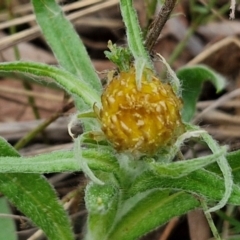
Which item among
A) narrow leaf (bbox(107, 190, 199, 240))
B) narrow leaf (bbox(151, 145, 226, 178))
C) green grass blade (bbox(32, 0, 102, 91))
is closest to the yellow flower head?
narrow leaf (bbox(151, 145, 226, 178))

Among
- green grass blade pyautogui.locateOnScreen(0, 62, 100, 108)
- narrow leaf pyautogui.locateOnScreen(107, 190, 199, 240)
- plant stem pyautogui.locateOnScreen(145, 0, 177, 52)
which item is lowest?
narrow leaf pyautogui.locateOnScreen(107, 190, 199, 240)

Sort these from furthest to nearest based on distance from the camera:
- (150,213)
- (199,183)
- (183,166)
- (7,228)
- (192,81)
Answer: (192,81)
(7,228)
(150,213)
(199,183)
(183,166)

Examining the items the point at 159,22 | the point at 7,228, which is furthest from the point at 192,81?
the point at 7,228

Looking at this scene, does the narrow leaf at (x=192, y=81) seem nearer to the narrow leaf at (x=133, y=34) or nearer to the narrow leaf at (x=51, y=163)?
the narrow leaf at (x=133, y=34)

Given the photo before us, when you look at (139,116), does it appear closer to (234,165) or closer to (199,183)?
(199,183)

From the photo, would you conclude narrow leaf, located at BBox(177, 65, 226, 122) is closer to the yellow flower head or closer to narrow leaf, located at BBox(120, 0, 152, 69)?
narrow leaf, located at BBox(120, 0, 152, 69)

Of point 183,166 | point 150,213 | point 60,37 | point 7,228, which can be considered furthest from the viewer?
point 60,37

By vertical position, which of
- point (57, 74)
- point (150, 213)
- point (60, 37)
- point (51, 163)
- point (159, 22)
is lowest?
point (150, 213)

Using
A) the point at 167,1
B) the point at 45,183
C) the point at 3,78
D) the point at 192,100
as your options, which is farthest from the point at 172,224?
the point at 3,78
